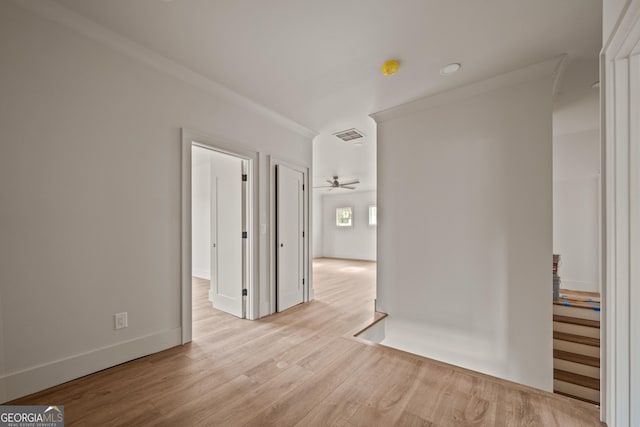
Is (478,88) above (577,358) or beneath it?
above

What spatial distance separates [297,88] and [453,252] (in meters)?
2.63

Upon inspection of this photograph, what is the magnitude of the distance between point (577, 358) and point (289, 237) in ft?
13.0

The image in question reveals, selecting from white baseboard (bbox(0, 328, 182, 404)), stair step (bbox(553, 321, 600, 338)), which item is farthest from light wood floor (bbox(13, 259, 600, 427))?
stair step (bbox(553, 321, 600, 338))

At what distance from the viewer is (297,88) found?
297cm

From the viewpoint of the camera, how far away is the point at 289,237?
3869 millimetres

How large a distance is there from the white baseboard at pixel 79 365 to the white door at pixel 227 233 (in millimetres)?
1039

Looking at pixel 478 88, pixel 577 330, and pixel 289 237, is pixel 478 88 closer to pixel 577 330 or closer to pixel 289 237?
pixel 289 237

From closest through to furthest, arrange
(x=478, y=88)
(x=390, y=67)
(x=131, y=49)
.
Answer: (x=131, y=49) → (x=390, y=67) → (x=478, y=88)

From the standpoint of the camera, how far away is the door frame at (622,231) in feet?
4.57

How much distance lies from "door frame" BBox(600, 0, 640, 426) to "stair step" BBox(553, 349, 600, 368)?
7.52 feet

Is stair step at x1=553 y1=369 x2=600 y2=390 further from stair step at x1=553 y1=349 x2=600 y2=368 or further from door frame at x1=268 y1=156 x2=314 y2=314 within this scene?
door frame at x1=268 y1=156 x2=314 y2=314

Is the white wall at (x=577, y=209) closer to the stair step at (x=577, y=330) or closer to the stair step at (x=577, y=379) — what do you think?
the stair step at (x=577, y=330)

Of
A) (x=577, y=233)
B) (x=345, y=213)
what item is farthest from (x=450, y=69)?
(x=345, y=213)

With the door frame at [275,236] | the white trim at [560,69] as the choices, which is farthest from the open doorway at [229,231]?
the white trim at [560,69]
